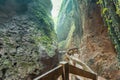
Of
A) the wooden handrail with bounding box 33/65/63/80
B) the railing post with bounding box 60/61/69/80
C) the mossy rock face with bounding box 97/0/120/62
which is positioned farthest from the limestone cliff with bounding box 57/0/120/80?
the wooden handrail with bounding box 33/65/63/80

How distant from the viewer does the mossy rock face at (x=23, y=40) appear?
527cm

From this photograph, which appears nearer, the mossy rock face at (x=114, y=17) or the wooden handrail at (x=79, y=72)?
the wooden handrail at (x=79, y=72)

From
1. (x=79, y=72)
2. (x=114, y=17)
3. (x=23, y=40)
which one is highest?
(x=114, y=17)

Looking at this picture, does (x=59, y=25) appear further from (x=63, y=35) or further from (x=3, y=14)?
(x=3, y=14)

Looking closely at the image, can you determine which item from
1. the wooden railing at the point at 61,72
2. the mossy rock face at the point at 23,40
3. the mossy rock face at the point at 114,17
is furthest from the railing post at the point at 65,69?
the mossy rock face at the point at 114,17

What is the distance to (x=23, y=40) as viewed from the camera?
6.09 metres

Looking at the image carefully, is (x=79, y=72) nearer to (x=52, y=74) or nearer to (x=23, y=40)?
(x=52, y=74)

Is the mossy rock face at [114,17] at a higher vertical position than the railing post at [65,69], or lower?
higher

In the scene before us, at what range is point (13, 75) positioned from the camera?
5039 mm

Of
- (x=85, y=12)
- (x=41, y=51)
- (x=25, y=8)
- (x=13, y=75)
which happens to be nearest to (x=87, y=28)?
(x=85, y=12)

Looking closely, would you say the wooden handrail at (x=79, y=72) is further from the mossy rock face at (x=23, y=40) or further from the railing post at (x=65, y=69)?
the mossy rock face at (x=23, y=40)

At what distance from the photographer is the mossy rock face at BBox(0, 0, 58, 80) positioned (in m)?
5.27

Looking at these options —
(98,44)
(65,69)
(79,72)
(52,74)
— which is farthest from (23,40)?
(98,44)

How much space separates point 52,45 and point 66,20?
15693 millimetres
